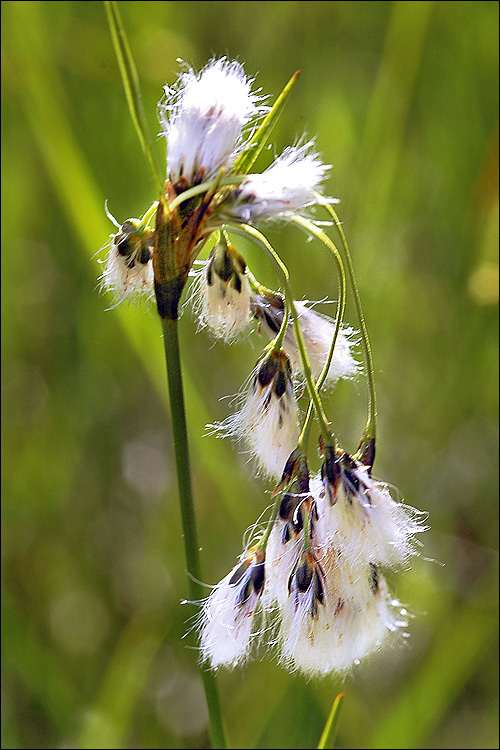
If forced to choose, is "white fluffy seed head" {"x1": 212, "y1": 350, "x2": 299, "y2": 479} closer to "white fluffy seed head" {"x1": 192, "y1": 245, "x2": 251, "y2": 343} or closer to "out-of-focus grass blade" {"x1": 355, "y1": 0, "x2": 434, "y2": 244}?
"white fluffy seed head" {"x1": 192, "y1": 245, "x2": 251, "y2": 343}

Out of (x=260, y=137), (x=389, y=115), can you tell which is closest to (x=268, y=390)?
(x=260, y=137)

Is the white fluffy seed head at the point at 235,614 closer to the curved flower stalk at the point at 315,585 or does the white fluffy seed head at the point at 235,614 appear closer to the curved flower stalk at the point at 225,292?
the curved flower stalk at the point at 315,585

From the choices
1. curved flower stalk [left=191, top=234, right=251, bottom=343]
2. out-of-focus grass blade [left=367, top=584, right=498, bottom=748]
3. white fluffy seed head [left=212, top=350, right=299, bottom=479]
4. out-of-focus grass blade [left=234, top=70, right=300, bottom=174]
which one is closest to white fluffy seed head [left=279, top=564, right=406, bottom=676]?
white fluffy seed head [left=212, top=350, right=299, bottom=479]

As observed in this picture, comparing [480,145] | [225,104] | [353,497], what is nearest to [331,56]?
[480,145]

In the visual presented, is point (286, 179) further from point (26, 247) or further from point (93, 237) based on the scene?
point (26, 247)

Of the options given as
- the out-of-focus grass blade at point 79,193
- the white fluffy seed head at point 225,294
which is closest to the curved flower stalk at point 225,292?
the white fluffy seed head at point 225,294

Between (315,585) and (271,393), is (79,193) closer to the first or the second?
(271,393)
